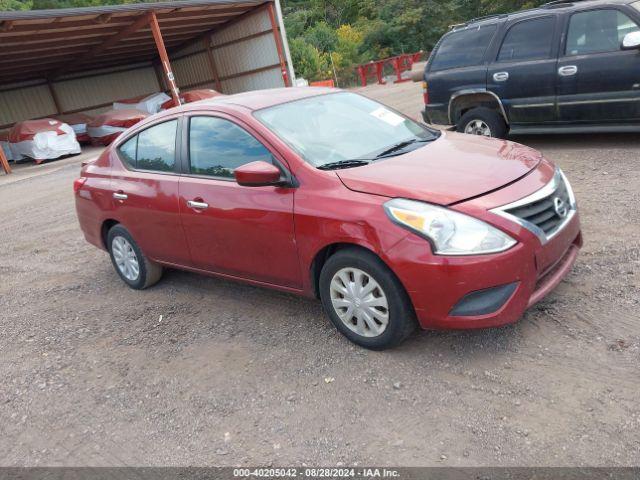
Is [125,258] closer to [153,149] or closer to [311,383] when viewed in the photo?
[153,149]

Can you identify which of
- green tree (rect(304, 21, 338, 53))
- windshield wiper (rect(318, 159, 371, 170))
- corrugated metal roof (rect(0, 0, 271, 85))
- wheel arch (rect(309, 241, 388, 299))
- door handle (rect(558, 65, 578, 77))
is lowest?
wheel arch (rect(309, 241, 388, 299))

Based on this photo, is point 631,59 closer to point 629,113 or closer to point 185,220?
point 629,113

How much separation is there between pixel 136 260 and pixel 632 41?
227 inches

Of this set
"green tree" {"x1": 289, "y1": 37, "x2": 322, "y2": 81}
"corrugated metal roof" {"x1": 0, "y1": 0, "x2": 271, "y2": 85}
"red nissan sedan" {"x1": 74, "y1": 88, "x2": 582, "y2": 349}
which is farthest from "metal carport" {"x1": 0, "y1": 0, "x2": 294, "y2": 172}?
"red nissan sedan" {"x1": 74, "y1": 88, "x2": 582, "y2": 349}

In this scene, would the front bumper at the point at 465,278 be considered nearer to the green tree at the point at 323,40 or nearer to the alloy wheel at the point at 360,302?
the alloy wheel at the point at 360,302

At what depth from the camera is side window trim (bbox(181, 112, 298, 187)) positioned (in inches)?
142

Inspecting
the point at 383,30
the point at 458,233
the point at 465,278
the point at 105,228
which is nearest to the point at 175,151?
the point at 105,228

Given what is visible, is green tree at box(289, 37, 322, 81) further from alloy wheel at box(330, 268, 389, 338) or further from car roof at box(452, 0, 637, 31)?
alloy wheel at box(330, 268, 389, 338)

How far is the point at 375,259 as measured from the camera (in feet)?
10.6

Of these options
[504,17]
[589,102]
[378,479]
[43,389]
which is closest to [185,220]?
[43,389]

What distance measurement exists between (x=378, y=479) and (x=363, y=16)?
47348 mm

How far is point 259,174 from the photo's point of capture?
349 cm

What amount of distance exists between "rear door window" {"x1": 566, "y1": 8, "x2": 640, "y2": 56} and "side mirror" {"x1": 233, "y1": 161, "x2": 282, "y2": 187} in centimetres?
502

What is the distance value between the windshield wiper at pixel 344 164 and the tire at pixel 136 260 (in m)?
2.22
